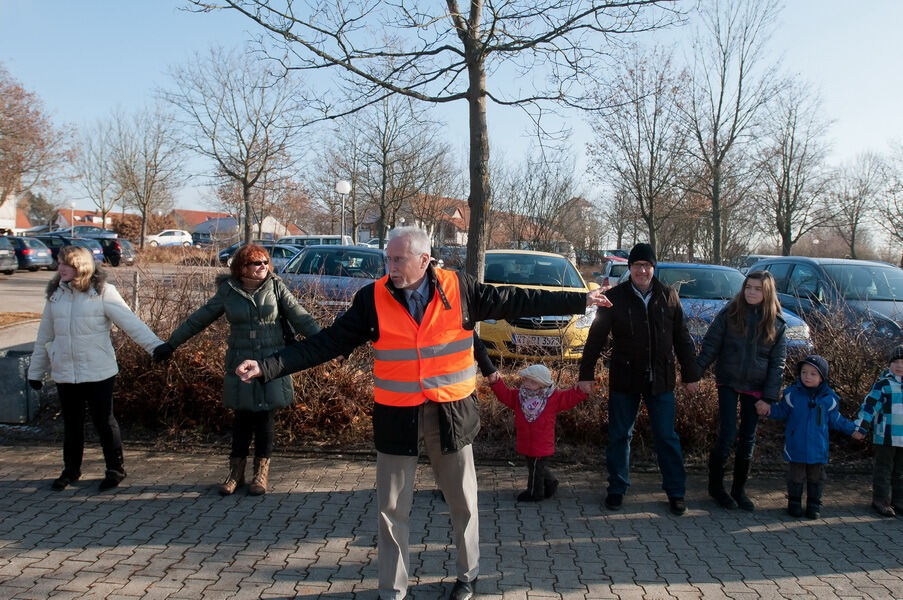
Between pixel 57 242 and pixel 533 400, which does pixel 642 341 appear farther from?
pixel 57 242

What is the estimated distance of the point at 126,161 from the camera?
4141 centimetres

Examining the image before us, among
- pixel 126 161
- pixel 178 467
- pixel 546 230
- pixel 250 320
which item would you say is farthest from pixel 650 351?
pixel 126 161

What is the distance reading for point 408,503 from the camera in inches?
140

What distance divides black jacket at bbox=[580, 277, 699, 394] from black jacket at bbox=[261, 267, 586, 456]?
108 centimetres

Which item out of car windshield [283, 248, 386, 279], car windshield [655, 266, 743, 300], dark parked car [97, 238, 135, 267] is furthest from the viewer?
dark parked car [97, 238, 135, 267]

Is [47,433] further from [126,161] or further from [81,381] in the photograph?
[126,161]

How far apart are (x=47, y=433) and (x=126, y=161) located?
130 feet

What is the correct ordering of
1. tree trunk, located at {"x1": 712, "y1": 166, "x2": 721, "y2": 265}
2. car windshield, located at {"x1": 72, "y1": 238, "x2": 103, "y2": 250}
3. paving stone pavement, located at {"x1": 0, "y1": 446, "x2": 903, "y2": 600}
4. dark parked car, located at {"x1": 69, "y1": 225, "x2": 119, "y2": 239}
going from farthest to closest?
dark parked car, located at {"x1": 69, "y1": 225, "x2": 119, "y2": 239} < car windshield, located at {"x1": 72, "y1": 238, "x2": 103, "y2": 250} < tree trunk, located at {"x1": 712, "y1": 166, "x2": 721, "y2": 265} < paving stone pavement, located at {"x1": 0, "y1": 446, "x2": 903, "y2": 600}

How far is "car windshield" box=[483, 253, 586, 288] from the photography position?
30.6ft

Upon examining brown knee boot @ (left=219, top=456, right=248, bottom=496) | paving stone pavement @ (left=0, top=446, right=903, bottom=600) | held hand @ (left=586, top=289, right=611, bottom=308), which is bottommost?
paving stone pavement @ (left=0, top=446, right=903, bottom=600)

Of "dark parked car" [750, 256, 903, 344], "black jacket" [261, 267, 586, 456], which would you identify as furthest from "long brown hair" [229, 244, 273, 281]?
"dark parked car" [750, 256, 903, 344]

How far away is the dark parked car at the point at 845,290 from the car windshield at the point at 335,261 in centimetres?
518

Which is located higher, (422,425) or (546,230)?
(546,230)

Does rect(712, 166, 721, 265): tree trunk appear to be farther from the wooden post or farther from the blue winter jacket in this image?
the wooden post
